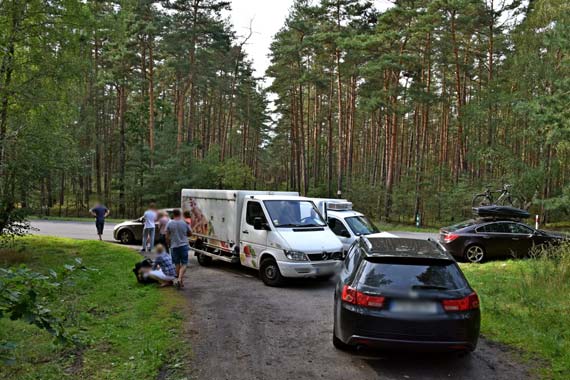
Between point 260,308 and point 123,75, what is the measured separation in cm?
2904

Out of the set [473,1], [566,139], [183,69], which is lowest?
[566,139]

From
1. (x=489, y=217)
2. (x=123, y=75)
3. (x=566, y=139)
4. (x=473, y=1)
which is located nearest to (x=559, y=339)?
(x=489, y=217)

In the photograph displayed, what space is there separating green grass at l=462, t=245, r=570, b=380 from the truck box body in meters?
5.71

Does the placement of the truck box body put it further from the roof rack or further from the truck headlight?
the roof rack

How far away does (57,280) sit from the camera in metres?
3.71

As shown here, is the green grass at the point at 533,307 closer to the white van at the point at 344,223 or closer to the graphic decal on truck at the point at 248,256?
the white van at the point at 344,223

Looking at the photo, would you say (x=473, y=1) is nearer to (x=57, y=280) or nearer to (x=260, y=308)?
(x=260, y=308)

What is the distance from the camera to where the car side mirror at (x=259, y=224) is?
402 inches

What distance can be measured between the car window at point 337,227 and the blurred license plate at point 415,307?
7.14 meters

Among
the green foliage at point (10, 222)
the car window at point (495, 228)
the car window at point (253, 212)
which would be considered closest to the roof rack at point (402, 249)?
the car window at point (253, 212)

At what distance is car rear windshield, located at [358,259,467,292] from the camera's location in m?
5.08

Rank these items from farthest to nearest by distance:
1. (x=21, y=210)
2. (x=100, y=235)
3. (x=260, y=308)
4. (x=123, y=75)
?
(x=123, y=75) → (x=100, y=235) → (x=21, y=210) → (x=260, y=308)

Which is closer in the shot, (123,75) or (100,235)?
(100,235)

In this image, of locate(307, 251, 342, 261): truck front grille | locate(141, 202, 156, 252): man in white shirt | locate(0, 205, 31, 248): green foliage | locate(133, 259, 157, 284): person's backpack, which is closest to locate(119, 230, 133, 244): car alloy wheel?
locate(141, 202, 156, 252): man in white shirt
